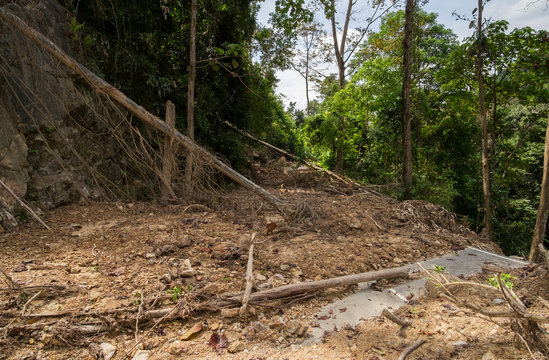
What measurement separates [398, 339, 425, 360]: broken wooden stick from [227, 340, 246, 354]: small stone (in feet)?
3.09

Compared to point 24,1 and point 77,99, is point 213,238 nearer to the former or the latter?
point 77,99

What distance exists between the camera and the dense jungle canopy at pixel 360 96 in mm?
5992

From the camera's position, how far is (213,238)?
141 inches

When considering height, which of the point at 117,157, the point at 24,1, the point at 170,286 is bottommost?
the point at 170,286

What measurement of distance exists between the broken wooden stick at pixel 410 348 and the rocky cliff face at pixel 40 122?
4062mm

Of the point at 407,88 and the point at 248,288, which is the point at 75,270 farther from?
the point at 407,88

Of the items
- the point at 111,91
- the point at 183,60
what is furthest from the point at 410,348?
the point at 183,60

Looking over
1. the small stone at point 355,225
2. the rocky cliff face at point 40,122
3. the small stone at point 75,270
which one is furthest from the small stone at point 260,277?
the rocky cliff face at point 40,122

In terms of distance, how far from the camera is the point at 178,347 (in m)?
1.84

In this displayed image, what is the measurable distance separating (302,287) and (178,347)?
41.2 inches

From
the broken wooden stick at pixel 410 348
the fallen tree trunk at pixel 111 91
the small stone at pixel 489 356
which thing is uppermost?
the fallen tree trunk at pixel 111 91

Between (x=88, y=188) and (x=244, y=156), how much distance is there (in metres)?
4.37

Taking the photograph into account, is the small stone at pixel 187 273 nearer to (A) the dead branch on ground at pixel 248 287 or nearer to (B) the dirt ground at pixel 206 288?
(B) the dirt ground at pixel 206 288

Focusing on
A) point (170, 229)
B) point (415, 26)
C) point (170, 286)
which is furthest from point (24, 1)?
point (415, 26)
